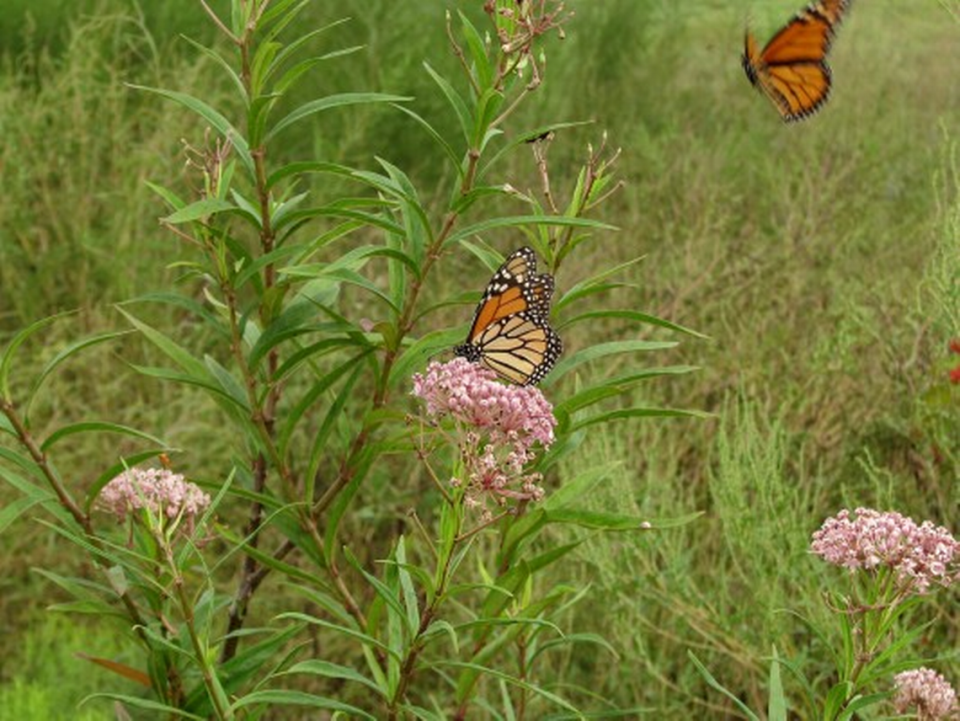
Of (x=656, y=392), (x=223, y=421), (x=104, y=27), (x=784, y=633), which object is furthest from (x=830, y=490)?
(x=104, y=27)

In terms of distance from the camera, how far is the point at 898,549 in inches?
77.4

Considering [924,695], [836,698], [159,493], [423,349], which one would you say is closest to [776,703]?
[836,698]

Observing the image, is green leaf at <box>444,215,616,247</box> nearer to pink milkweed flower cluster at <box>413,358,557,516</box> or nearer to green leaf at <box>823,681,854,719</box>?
pink milkweed flower cluster at <box>413,358,557,516</box>

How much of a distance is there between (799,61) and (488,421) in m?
2.33

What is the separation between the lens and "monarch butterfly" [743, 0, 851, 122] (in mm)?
3818

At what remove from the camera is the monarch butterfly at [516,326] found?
2209 millimetres

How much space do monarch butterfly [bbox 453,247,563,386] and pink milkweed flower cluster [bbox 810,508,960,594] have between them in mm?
462

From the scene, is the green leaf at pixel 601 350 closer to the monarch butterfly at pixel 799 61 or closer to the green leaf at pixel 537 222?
the green leaf at pixel 537 222

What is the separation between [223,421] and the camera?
541cm

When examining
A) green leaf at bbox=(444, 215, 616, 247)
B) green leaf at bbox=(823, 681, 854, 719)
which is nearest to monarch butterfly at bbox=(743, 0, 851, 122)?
green leaf at bbox=(444, 215, 616, 247)

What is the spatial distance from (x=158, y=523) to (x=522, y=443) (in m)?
0.43

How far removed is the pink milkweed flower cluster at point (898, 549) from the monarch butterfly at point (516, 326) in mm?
462

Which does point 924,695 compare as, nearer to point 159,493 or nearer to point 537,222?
point 537,222

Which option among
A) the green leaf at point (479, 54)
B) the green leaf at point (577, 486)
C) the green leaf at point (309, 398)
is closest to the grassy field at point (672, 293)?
the green leaf at point (309, 398)
